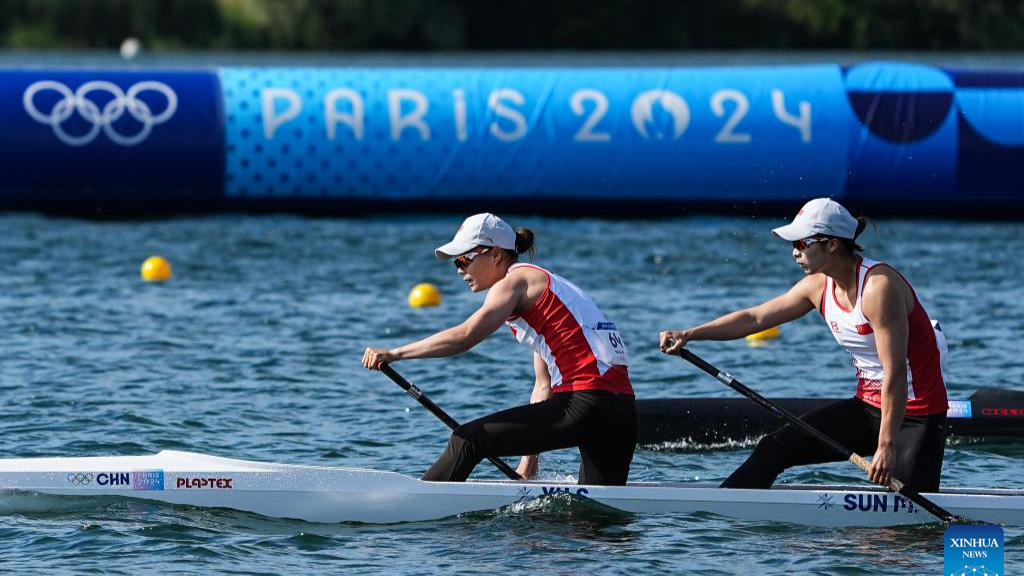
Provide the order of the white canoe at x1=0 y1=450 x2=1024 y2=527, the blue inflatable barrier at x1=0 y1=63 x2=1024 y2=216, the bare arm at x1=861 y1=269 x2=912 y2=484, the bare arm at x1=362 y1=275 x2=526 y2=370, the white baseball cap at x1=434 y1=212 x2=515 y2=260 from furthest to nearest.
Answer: the blue inflatable barrier at x1=0 y1=63 x2=1024 y2=216 → the white canoe at x1=0 y1=450 x2=1024 y2=527 → the white baseball cap at x1=434 y1=212 x2=515 y2=260 → the bare arm at x1=362 y1=275 x2=526 y2=370 → the bare arm at x1=861 y1=269 x2=912 y2=484

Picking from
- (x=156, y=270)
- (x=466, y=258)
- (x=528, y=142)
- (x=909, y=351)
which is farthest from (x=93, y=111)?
(x=909, y=351)

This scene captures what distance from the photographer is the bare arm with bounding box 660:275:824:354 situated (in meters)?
7.55

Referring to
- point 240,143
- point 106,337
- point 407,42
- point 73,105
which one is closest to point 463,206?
point 240,143

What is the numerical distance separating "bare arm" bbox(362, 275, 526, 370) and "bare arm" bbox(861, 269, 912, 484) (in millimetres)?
1489

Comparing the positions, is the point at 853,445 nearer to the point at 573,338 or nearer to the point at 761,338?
the point at 573,338

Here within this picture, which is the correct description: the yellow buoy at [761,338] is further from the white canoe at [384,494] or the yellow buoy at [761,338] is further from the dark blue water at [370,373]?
the white canoe at [384,494]

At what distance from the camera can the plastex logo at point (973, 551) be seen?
23.6 feet

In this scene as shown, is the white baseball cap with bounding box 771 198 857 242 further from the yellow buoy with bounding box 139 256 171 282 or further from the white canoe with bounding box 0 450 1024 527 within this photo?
the yellow buoy with bounding box 139 256 171 282

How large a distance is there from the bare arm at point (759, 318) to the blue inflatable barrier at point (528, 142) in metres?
12.0

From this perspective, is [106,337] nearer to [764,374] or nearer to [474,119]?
[764,374]

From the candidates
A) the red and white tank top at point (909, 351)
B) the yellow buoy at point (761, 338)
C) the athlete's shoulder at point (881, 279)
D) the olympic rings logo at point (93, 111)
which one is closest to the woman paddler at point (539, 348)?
the red and white tank top at point (909, 351)

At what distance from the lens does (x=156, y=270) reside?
1633cm

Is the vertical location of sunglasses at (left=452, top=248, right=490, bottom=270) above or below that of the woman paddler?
above

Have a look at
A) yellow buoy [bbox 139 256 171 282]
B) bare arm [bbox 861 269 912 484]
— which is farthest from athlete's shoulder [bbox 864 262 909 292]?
yellow buoy [bbox 139 256 171 282]
